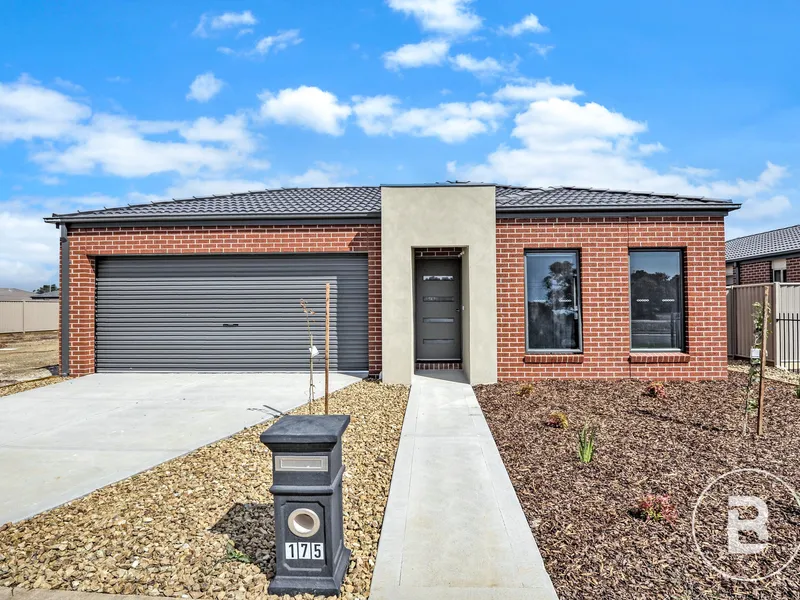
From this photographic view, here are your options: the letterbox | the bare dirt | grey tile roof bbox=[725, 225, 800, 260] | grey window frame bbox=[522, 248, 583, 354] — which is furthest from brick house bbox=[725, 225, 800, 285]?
the bare dirt

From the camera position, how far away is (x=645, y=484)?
4270mm

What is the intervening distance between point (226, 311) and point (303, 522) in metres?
8.25

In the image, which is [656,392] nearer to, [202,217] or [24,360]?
[202,217]

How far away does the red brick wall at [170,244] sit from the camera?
10.1m

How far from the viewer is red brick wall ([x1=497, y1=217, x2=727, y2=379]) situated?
9.21 meters

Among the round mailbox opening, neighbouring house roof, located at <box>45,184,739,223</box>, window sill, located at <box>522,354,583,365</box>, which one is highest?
neighbouring house roof, located at <box>45,184,739,223</box>

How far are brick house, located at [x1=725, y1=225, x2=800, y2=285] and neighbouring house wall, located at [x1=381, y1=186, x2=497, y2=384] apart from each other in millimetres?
11987

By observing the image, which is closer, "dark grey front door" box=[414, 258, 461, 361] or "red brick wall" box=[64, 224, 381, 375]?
"red brick wall" box=[64, 224, 381, 375]

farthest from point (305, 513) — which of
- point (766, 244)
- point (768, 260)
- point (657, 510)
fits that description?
point (766, 244)

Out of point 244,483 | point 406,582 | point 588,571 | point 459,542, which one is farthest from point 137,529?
point 588,571

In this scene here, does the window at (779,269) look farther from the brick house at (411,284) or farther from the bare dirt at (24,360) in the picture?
the bare dirt at (24,360)

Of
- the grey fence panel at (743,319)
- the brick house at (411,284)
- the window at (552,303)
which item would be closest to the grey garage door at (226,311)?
the brick house at (411,284)

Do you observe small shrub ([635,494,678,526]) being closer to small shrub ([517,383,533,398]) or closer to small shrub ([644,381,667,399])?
small shrub ([517,383,533,398])

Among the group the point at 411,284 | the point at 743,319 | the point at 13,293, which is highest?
the point at 13,293
